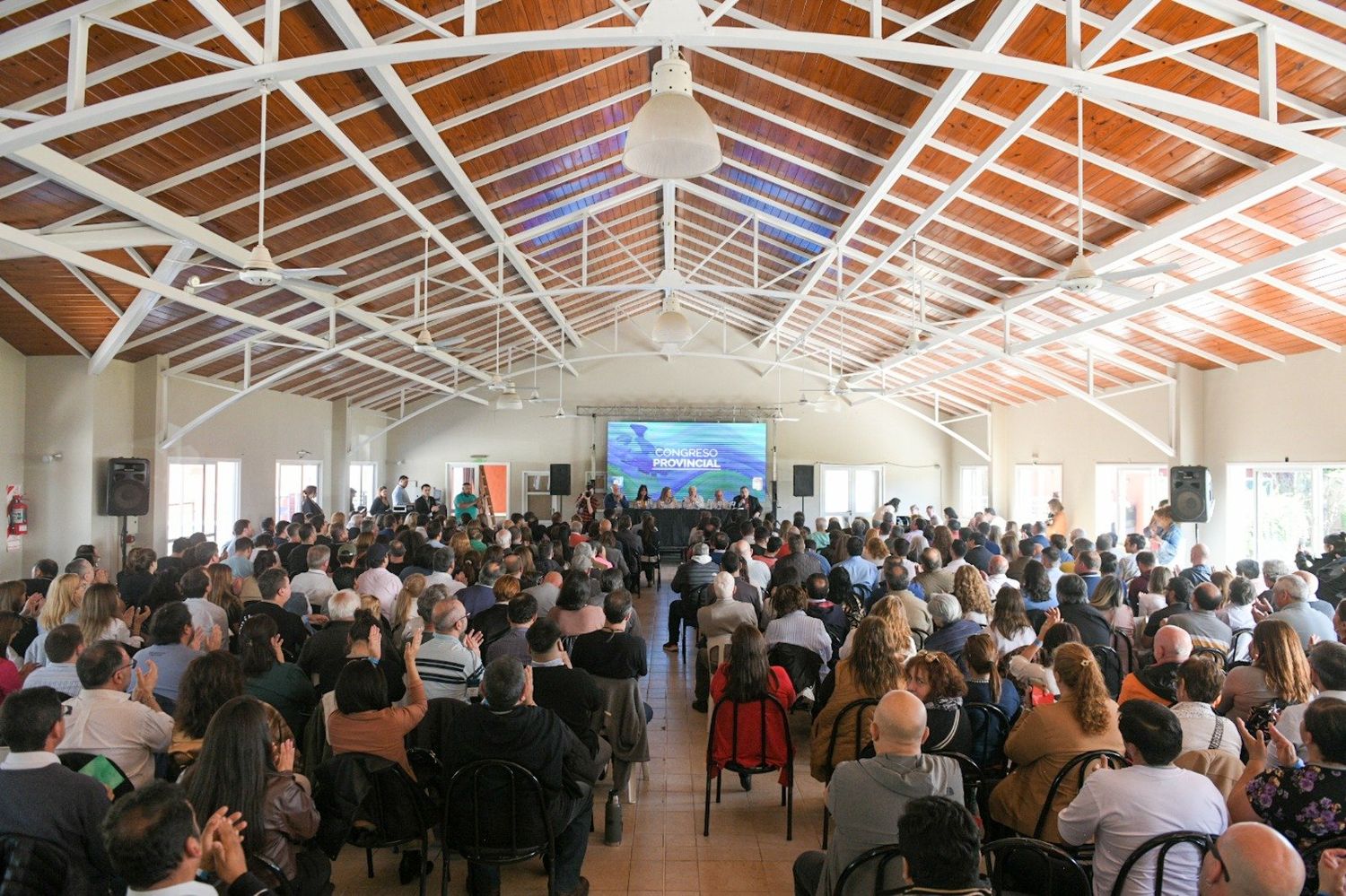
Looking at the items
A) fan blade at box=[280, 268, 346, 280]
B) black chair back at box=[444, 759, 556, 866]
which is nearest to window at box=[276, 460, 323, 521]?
fan blade at box=[280, 268, 346, 280]

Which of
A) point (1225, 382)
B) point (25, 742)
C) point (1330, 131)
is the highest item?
point (1330, 131)

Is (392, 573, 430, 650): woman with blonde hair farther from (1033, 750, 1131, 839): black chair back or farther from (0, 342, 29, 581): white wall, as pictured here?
(0, 342, 29, 581): white wall

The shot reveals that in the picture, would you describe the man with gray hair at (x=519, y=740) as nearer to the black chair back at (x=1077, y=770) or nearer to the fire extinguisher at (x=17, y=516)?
the black chair back at (x=1077, y=770)

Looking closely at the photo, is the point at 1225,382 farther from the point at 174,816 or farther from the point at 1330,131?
the point at 174,816

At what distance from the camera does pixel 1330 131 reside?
493 cm

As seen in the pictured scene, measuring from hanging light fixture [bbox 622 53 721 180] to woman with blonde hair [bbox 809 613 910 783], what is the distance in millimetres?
2172

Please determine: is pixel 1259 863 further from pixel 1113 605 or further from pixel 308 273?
pixel 308 273

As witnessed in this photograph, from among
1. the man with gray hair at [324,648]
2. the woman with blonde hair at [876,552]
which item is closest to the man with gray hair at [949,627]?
the woman with blonde hair at [876,552]

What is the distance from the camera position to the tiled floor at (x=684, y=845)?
3607 millimetres

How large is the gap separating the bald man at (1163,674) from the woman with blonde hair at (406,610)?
12.0 ft

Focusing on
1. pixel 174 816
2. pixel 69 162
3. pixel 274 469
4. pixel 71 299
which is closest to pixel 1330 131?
pixel 174 816

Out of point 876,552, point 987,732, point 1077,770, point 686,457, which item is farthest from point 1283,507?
point 686,457

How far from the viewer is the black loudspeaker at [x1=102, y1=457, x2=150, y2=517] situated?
8.97 meters

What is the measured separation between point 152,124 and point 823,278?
9.37 m
